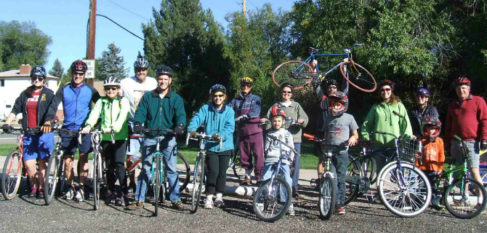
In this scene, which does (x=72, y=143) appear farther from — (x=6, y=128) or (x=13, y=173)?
(x=13, y=173)

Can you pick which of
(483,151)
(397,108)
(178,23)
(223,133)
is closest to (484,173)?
(483,151)

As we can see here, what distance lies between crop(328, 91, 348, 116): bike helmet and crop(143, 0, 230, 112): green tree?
17646mm

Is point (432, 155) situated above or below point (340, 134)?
below

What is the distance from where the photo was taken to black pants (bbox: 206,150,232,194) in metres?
6.55

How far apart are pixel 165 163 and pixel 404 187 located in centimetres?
334

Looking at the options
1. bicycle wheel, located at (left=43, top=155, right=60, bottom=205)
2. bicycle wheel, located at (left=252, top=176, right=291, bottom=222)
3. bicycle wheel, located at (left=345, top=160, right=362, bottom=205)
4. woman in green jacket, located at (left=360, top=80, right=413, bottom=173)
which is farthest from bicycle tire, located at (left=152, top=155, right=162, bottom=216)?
woman in green jacket, located at (left=360, top=80, right=413, bottom=173)

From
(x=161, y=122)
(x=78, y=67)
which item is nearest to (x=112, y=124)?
(x=161, y=122)

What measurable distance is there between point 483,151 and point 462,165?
627 mm

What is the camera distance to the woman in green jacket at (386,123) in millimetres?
6848

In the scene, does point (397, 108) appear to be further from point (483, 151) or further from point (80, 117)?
point (80, 117)

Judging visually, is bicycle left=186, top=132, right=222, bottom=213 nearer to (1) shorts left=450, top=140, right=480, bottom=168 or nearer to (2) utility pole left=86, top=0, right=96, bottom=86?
(1) shorts left=450, top=140, right=480, bottom=168

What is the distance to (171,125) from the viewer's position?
6.57 metres

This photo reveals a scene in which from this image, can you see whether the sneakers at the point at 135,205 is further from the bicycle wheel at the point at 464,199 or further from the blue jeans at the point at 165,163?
the bicycle wheel at the point at 464,199

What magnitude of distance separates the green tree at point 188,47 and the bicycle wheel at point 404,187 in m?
18.1
